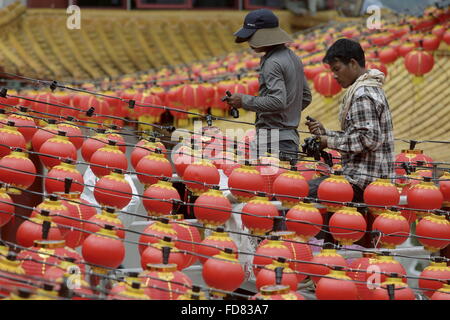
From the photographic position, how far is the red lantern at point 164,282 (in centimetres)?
329

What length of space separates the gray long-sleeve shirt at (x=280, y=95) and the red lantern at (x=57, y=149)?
1.03m

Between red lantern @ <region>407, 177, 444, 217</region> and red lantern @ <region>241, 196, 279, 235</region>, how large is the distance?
867 millimetres

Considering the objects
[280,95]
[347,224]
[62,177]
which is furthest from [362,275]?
[62,177]

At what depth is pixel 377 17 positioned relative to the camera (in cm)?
1070

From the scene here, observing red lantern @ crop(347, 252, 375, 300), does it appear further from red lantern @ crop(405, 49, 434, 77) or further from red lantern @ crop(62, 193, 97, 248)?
red lantern @ crop(405, 49, 434, 77)

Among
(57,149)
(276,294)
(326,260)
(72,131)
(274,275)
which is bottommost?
(276,294)

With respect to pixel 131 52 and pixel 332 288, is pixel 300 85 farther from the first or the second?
pixel 131 52

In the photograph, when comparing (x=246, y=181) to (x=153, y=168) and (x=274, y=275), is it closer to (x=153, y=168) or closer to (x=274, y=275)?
(x=153, y=168)

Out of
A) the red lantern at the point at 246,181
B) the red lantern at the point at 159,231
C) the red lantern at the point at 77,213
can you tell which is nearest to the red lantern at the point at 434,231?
the red lantern at the point at 246,181

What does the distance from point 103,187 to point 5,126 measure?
2.54ft

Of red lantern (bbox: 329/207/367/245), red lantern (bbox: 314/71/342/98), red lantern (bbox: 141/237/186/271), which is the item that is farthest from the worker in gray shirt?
red lantern (bbox: 314/71/342/98)

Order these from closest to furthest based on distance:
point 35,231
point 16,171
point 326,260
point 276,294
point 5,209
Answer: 1. point 276,294
2. point 35,231
3. point 326,260
4. point 5,209
5. point 16,171

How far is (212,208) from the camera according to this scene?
438cm

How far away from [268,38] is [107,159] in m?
1.16
